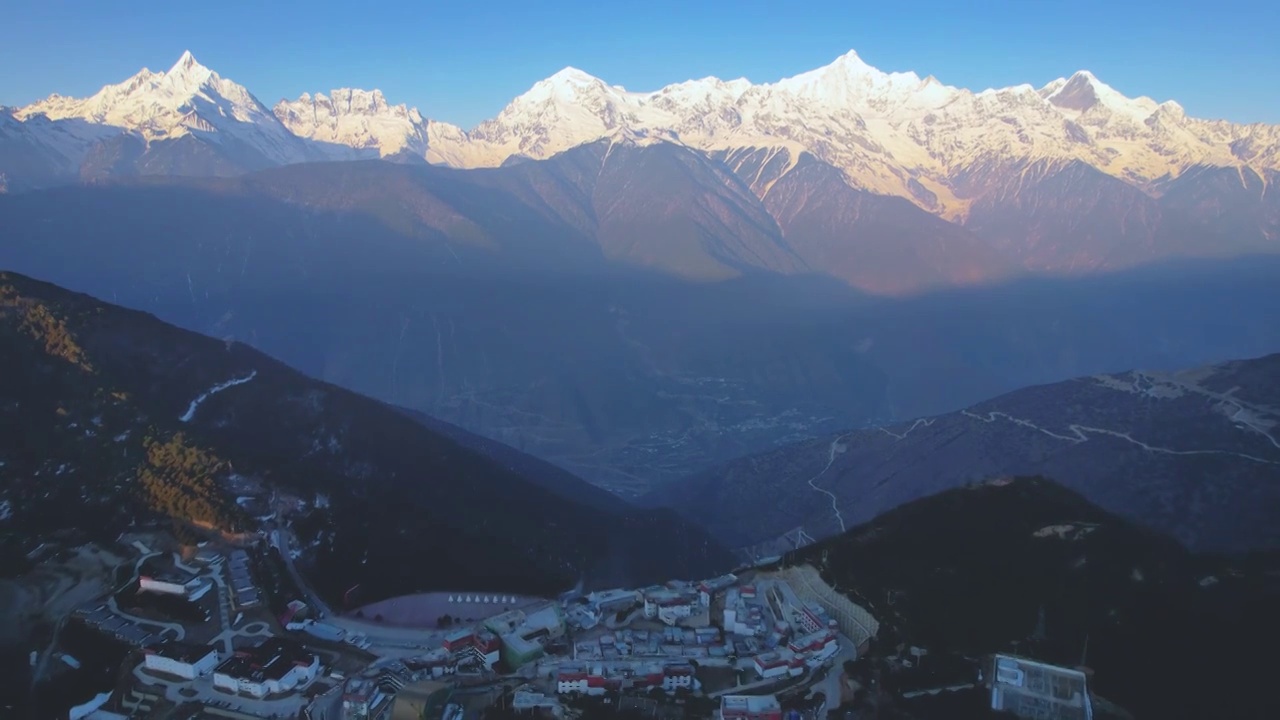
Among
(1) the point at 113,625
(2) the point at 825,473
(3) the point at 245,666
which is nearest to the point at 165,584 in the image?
(1) the point at 113,625

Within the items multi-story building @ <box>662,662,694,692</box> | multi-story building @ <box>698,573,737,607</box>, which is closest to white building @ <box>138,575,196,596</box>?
multi-story building @ <box>662,662,694,692</box>

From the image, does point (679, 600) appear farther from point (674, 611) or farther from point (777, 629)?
point (777, 629)

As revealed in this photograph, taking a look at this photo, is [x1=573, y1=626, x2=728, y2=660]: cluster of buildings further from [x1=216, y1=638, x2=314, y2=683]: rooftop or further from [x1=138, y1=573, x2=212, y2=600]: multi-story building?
[x1=138, y1=573, x2=212, y2=600]: multi-story building

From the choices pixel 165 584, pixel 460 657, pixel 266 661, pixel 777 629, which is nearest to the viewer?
pixel 266 661

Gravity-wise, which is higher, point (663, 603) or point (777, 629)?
point (663, 603)

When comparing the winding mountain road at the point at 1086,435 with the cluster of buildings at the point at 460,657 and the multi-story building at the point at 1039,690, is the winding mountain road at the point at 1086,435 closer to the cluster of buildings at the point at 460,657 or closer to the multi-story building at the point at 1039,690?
the multi-story building at the point at 1039,690

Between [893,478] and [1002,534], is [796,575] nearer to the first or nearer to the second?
[1002,534]

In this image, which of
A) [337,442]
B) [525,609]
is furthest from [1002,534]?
[337,442]
